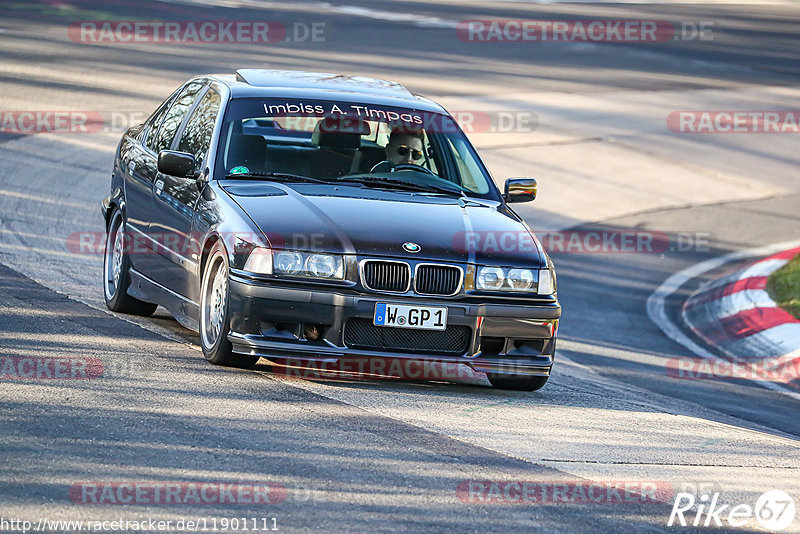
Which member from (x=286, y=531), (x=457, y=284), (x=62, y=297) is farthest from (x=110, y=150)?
(x=286, y=531)

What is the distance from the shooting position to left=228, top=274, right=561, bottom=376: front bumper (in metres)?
7.17

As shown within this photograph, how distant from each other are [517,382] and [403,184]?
143 cm

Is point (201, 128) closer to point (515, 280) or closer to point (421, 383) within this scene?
point (421, 383)

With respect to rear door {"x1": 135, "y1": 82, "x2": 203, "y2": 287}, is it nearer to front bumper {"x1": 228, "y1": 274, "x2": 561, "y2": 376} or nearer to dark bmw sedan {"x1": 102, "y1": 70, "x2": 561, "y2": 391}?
dark bmw sedan {"x1": 102, "y1": 70, "x2": 561, "y2": 391}

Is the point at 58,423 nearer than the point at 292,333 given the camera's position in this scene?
Yes

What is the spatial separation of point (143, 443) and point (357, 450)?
94 cm

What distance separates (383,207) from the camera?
7785mm

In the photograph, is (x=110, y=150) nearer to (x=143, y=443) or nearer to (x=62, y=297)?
(x=62, y=297)

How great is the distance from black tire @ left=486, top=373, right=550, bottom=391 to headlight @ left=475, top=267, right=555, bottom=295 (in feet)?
1.87

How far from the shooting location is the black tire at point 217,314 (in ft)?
24.2

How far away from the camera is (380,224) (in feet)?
24.6

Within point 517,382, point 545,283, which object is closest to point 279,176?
point 545,283

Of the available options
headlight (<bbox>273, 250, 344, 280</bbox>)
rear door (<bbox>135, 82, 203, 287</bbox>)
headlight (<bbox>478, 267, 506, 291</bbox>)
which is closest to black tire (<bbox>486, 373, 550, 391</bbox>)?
headlight (<bbox>478, 267, 506, 291</bbox>)

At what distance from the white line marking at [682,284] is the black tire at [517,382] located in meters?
3.12
